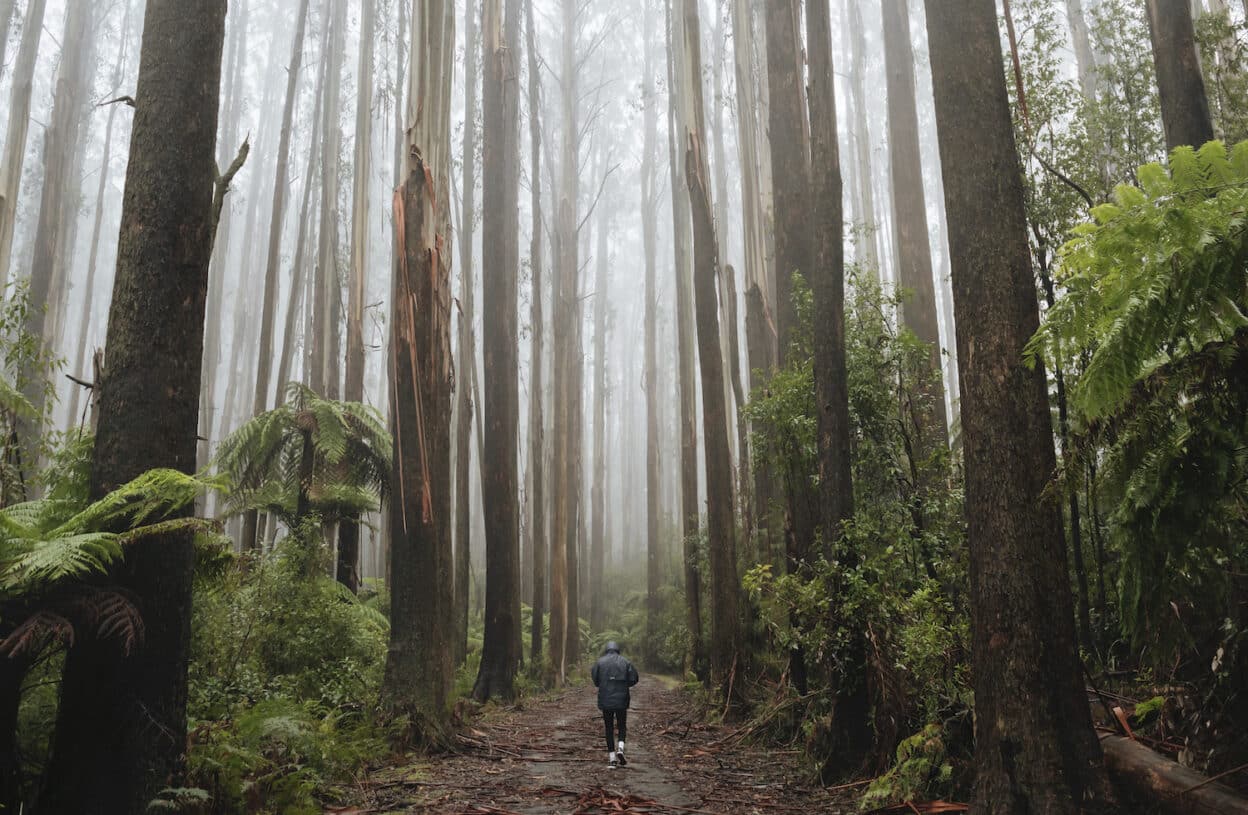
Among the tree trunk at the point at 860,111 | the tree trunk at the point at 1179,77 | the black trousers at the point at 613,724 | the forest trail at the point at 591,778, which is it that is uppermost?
the tree trunk at the point at 860,111

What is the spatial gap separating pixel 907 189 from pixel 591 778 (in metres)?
11.5

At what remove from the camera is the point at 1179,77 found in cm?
681

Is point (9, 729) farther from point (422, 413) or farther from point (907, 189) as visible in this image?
point (907, 189)

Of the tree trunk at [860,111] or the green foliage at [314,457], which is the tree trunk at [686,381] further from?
the tree trunk at [860,111]

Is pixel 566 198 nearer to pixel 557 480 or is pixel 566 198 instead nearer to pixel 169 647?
pixel 557 480

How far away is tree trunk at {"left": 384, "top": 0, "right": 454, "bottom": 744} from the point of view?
7.47 meters

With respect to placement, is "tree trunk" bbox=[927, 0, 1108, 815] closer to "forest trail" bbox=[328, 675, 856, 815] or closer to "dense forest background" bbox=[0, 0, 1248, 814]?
"dense forest background" bbox=[0, 0, 1248, 814]

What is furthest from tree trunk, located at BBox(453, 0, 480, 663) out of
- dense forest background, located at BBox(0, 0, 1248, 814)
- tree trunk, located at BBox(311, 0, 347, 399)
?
tree trunk, located at BBox(311, 0, 347, 399)

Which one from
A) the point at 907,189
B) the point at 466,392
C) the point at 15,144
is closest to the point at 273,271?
the point at 15,144

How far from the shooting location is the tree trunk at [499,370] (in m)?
12.1

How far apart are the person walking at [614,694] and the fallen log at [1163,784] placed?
453 cm

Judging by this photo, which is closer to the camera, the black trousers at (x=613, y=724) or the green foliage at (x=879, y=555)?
the green foliage at (x=879, y=555)

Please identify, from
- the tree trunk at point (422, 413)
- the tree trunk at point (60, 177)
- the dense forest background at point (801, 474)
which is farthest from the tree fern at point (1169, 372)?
the tree trunk at point (60, 177)

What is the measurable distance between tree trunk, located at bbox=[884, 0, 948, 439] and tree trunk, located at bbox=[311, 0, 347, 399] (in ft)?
38.8
